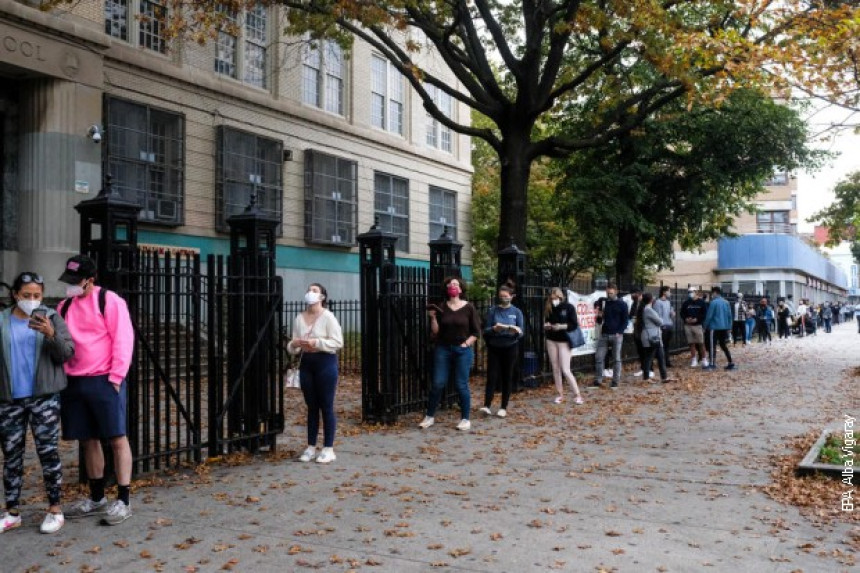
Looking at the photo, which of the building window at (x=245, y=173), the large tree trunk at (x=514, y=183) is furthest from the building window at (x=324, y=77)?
the large tree trunk at (x=514, y=183)

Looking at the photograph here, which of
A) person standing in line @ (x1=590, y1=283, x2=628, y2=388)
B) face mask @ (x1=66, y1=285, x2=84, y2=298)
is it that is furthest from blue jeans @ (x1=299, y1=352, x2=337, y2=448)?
person standing in line @ (x1=590, y1=283, x2=628, y2=388)

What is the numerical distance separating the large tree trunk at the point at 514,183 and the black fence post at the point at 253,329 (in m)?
8.45

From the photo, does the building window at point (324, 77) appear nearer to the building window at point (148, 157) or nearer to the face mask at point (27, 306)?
the building window at point (148, 157)

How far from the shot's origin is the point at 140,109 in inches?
777

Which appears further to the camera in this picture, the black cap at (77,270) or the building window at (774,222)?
the building window at (774,222)

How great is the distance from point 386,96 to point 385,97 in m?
0.05

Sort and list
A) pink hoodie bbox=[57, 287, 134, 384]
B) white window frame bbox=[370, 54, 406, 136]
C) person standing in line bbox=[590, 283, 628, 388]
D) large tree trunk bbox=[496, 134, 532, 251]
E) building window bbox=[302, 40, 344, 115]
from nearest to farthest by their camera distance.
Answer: pink hoodie bbox=[57, 287, 134, 384] → person standing in line bbox=[590, 283, 628, 388] → large tree trunk bbox=[496, 134, 532, 251] → building window bbox=[302, 40, 344, 115] → white window frame bbox=[370, 54, 406, 136]

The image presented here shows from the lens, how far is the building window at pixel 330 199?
2477 cm

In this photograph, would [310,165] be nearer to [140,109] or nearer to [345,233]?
[345,233]

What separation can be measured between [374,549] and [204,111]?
1808 cm

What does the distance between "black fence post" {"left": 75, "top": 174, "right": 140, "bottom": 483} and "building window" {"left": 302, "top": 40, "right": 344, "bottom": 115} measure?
18177 mm

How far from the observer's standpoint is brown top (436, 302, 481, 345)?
10.5 metres

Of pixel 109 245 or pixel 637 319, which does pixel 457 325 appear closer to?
pixel 109 245

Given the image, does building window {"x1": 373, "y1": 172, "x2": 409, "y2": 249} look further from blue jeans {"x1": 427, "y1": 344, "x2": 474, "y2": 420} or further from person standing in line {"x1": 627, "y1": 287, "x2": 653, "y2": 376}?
blue jeans {"x1": 427, "y1": 344, "x2": 474, "y2": 420}
